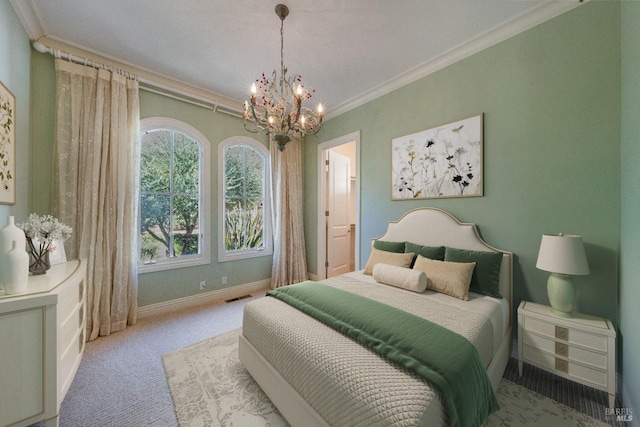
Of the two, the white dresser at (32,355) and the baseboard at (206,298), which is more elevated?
the white dresser at (32,355)

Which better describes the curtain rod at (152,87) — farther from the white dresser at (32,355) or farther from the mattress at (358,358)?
the mattress at (358,358)

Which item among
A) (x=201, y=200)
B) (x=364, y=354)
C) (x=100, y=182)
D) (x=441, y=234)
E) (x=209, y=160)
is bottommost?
(x=364, y=354)

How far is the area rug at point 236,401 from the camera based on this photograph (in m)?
1.46

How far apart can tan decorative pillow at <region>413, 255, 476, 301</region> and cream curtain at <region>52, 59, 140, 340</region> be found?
10.3 ft

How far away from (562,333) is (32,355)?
129 inches

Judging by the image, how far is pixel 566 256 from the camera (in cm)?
167

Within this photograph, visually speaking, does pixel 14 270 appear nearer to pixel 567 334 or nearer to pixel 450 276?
pixel 450 276

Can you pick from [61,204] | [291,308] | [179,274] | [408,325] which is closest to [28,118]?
[61,204]

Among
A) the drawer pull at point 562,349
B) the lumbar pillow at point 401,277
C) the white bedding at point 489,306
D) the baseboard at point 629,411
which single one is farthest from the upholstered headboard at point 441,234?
the baseboard at point 629,411

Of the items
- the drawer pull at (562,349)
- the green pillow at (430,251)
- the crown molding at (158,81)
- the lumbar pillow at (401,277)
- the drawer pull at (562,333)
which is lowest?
the drawer pull at (562,349)

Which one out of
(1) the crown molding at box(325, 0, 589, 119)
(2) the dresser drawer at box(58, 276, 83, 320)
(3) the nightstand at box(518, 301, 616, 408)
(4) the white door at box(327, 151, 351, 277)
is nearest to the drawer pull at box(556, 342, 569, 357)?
(3) the nightstand at box(518, 301, 616, 408)

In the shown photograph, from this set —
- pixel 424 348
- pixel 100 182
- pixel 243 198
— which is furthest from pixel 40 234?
pixel 424 348

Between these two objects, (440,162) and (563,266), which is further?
(440,162)

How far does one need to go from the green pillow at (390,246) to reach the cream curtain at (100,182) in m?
2.83
